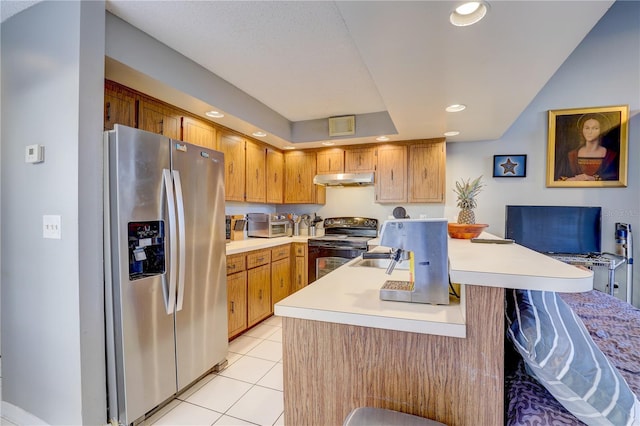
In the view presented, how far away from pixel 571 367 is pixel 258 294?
2736mm

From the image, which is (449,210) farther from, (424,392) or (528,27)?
(424,392)

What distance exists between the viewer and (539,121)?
3.62 m

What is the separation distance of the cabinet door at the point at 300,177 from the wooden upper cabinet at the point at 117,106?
2.32 metres

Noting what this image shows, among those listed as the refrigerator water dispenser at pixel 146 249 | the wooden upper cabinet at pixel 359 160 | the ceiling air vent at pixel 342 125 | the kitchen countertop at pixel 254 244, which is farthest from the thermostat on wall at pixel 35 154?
the wooden upper cabinet at pixel 359 160

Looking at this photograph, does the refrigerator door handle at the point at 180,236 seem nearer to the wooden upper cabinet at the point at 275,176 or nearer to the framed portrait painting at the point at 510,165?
the wooden upper cabinet at the point at 275,176

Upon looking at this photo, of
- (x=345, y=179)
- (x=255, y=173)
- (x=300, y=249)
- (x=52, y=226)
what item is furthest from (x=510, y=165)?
(x=52, y=226)

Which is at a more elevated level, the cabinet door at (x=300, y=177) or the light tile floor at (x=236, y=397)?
the cabinet door at (x=300, y=177)

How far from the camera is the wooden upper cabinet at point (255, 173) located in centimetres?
355

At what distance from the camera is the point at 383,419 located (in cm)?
98

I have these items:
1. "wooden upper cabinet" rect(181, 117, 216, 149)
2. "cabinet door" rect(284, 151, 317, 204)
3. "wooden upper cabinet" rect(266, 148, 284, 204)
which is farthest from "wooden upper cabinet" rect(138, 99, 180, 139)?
"cabinet door" rect(284, 151, 317, 204)

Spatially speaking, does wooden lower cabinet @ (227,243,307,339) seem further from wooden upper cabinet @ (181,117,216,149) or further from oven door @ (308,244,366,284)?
wooden upper cabinet @ (181,117,216,149)

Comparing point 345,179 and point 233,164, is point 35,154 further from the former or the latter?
point 345,179

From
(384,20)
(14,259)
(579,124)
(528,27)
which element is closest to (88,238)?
(14,259)

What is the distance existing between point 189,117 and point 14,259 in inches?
64.8
